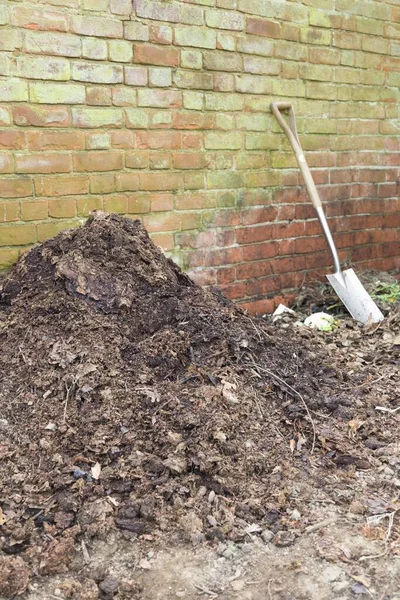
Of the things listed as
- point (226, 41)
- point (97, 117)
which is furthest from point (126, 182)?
point (226, 41)

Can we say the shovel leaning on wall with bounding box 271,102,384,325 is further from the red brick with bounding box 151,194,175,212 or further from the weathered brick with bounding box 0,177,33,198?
the weathered brick with bounding box 0,177,33,198

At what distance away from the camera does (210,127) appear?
3.83 metres

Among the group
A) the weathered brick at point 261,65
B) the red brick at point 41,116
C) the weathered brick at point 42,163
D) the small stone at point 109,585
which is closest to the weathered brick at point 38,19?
the red brick at point 41,116

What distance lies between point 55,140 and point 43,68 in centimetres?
35

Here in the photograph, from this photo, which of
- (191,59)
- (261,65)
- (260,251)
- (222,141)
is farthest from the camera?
(260,251)

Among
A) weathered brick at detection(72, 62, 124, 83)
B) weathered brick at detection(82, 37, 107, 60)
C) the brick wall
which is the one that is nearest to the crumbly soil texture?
the brick wall

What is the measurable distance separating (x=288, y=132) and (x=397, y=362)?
1642 millimetres

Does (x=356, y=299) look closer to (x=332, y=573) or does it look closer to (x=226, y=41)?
(x=226, y=41)

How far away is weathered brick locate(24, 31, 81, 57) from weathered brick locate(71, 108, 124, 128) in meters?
0.28

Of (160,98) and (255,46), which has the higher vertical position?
(255,46)

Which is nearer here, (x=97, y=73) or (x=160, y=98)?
(x=97, y=73)

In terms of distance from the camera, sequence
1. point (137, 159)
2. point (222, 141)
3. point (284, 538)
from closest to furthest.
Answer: point (284, 538) → point (137, 159) → point (222, 141)

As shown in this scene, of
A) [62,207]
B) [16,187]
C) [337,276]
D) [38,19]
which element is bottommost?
[337,276]

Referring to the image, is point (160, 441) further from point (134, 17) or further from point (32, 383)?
point (134, 17)
